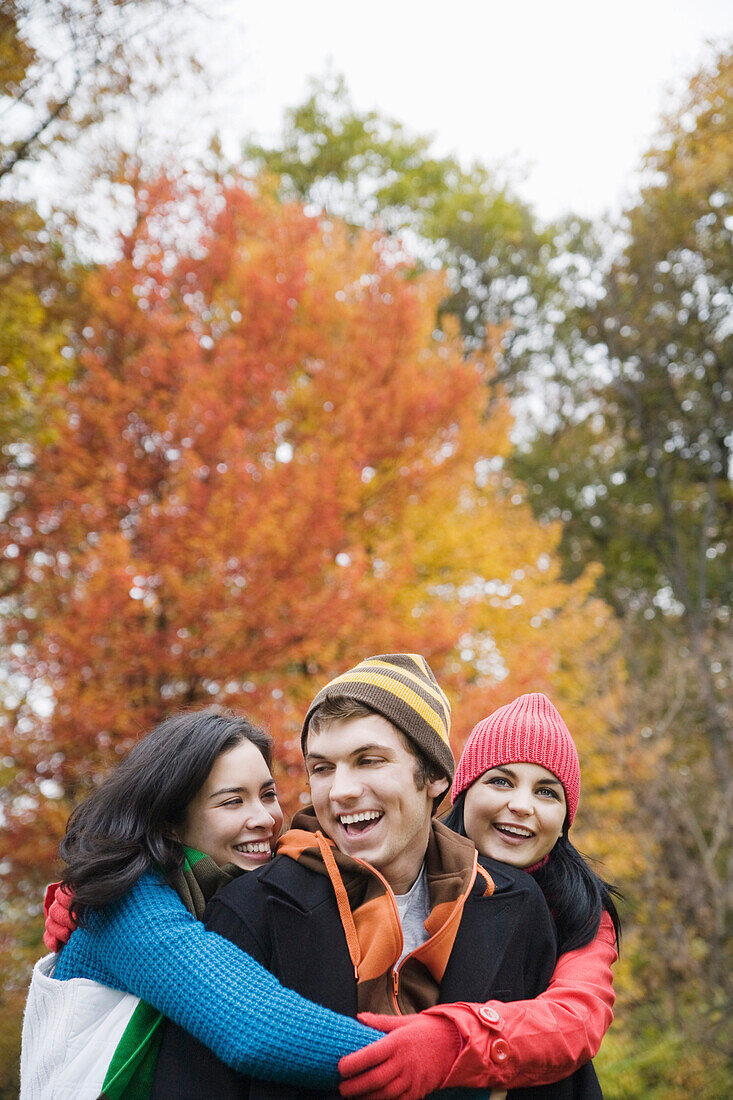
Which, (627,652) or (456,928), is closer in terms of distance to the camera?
(456,928)

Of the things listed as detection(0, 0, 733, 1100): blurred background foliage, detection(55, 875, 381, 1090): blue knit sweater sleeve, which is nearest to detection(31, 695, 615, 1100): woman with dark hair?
detection(55, 875, 381, 1090): blue knit sweater sleeve

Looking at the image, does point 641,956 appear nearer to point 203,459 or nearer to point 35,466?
point 203,459

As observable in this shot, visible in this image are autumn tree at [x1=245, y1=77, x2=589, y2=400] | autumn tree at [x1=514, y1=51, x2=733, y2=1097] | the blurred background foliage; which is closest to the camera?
the blurred background foliage

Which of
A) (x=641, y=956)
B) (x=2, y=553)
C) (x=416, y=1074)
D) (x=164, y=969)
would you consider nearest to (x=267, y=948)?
(x=164, y=969)

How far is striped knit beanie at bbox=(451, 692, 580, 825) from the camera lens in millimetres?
2330

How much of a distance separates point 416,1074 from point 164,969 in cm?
55

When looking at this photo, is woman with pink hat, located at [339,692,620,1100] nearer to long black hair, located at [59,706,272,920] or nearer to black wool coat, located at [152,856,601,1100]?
black wool coat, located at [152,856,601,1100]

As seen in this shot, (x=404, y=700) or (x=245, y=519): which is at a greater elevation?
(x=245, y=519)

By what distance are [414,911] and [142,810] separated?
2.31 ft

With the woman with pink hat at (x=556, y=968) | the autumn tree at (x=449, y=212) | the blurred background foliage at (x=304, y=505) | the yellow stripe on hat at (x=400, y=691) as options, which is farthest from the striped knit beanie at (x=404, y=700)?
the autumn tree at (x=449, y=212)

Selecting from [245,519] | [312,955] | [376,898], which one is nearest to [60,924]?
[312,955]

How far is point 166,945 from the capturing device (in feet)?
5.75

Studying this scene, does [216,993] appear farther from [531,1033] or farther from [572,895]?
[572,895]

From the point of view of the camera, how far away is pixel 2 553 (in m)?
8.02
